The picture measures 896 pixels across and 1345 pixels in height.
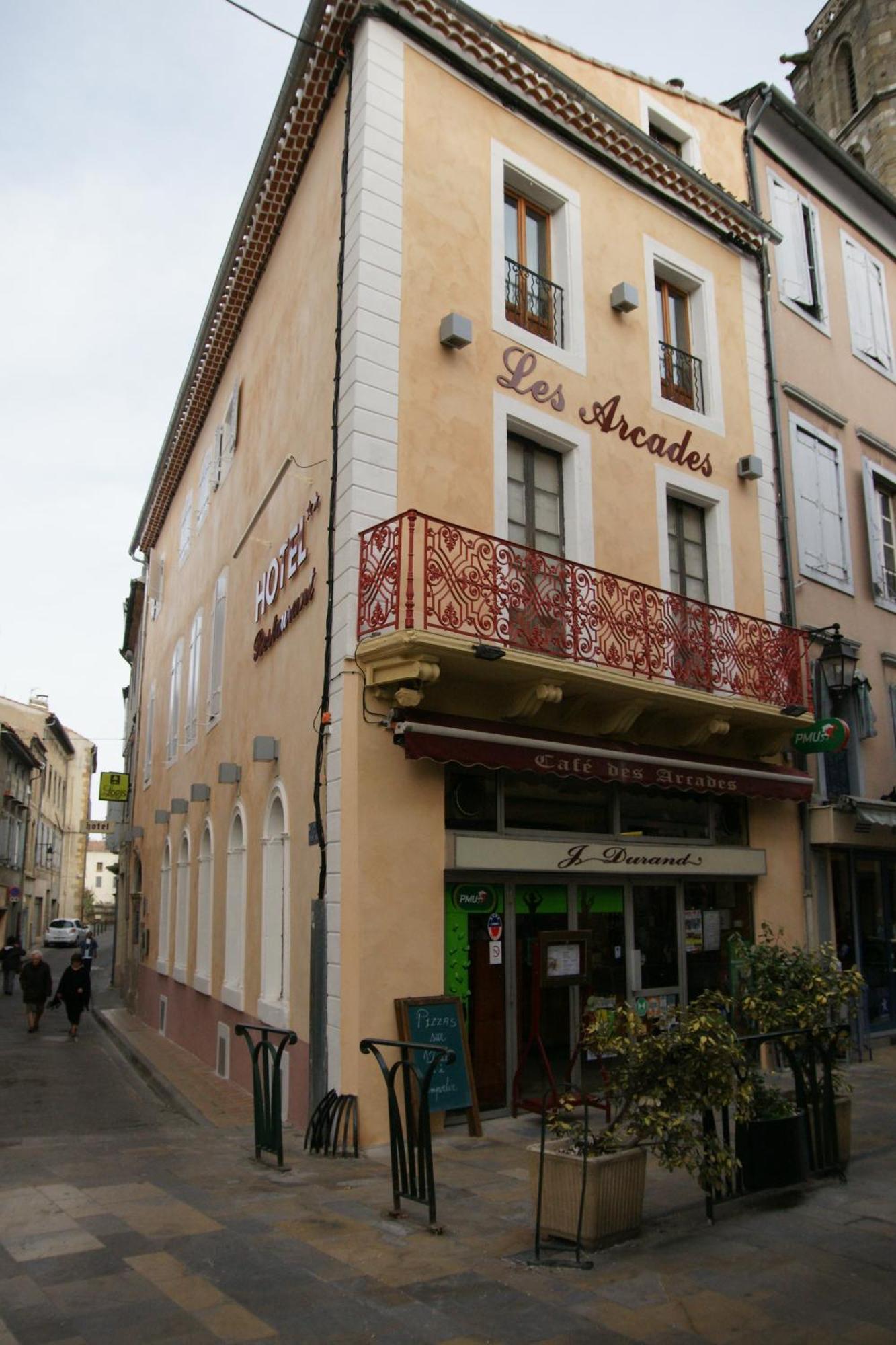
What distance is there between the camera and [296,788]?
1047cm

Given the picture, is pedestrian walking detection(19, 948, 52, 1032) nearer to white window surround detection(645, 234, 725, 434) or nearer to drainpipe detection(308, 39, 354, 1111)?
drainpipe detection(308, 39, 354, 1111)

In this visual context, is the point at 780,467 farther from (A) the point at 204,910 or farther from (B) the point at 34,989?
(B) the point at 34,989

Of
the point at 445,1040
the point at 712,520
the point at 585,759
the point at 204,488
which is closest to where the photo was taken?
the point at 445,1040

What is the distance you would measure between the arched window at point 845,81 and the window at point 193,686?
80.4 ft

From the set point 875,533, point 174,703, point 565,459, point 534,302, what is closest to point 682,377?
point 534,302

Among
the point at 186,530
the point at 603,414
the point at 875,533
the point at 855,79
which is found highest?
the point at 855,79

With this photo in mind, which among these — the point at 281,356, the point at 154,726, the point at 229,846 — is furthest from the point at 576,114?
the point at 154,726

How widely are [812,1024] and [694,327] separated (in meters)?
9.46

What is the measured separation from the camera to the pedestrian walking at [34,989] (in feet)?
64.7

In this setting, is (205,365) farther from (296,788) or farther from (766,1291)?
(766,1291)

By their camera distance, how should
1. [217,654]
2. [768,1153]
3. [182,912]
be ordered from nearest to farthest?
[768,1153]
[217,654]
[182,912]

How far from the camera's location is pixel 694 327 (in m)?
13.4

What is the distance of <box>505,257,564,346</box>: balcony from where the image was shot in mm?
11195

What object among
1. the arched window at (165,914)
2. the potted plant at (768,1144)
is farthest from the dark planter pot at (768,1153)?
the arched window at (165,914)
